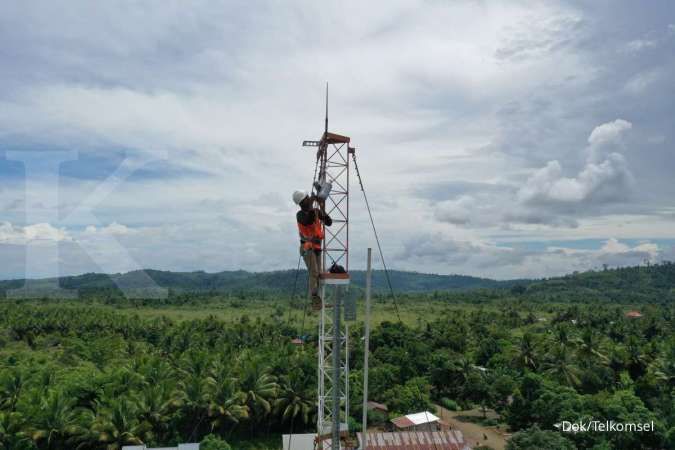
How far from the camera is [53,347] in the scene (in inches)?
2060

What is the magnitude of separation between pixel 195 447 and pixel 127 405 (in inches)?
181

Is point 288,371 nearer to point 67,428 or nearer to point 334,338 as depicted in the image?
point 67,428

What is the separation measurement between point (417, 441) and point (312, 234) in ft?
43.4

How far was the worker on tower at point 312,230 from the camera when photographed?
18.8 m

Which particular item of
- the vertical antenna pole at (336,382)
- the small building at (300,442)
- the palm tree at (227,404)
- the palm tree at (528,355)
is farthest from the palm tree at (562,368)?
the vertical antenna pole at (336,382)

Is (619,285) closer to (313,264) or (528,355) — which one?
(528,355)

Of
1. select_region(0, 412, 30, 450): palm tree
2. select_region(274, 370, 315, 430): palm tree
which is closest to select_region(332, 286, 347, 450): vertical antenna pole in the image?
select_region(274, 370, 315, 430): palm tree

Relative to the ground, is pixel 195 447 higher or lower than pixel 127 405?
lower

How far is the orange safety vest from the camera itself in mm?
19031

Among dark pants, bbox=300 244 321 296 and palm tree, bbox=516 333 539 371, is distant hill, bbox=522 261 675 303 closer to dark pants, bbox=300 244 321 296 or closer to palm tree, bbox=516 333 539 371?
palm tree, bbox=516 333 539 371

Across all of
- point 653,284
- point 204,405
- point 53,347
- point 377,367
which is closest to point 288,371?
point 204,405
